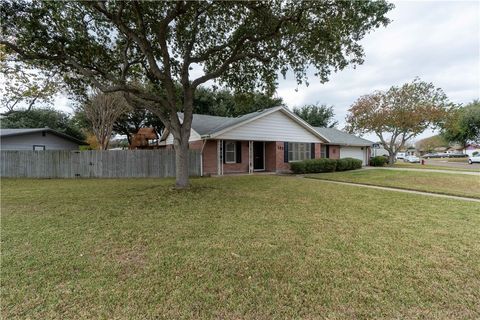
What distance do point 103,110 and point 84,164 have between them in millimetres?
9137

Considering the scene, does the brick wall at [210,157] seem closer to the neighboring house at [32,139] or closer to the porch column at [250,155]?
the porch column at [250,155]

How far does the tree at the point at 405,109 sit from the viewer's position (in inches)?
905

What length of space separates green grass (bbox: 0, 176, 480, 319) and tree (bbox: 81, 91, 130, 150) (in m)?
16.8

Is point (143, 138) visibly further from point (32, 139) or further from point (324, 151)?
point (324, 151)

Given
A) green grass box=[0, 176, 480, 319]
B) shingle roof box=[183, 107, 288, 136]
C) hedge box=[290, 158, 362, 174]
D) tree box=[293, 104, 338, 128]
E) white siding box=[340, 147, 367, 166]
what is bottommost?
green grass box=[0, 176, 480, 319]

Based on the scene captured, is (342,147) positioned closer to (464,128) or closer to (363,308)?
(363,308)

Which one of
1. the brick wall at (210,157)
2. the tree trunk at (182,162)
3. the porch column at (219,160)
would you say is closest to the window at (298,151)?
the porch column at (219,160)

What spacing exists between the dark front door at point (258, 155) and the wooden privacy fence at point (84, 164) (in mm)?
6120

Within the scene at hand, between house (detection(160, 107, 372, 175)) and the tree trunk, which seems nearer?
the tree trunk

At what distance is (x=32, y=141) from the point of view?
19.4 meters

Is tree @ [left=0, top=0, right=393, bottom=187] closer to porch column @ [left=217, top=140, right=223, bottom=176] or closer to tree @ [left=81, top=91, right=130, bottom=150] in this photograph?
porch column @ [left=217, top=140, right=223, bottom=176]

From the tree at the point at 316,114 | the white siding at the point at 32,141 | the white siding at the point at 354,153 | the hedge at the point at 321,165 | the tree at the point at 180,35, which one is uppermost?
the tree at the point at 316,114

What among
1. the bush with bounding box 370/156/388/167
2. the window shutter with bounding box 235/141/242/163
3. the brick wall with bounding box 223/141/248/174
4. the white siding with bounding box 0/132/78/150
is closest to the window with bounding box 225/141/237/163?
the window shutter with bounding box 235/141/242/163

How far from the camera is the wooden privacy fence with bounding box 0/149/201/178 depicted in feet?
45.3
